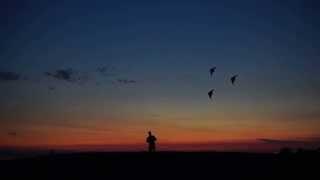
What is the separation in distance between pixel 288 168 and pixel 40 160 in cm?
1767

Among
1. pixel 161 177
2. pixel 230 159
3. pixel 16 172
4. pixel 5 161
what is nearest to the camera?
pixel 161 177

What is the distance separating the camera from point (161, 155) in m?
38.0

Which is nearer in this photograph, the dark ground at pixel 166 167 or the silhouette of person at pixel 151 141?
the dark ground at pixel 166 167

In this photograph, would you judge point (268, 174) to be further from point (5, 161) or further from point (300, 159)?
point (5, 161)

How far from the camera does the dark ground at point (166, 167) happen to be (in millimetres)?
31094

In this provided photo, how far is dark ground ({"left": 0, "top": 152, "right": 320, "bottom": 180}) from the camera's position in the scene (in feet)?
102

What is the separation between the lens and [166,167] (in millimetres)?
33250

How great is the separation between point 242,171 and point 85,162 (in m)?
10.7

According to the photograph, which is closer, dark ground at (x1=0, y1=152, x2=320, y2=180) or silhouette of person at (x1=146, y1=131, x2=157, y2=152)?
dark ground at (x1=0, y1=152, x2=320, y2=180)

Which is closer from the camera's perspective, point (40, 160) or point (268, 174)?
point (268, 174)

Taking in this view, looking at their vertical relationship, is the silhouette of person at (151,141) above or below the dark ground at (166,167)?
above

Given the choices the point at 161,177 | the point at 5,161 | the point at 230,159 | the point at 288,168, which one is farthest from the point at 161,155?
the point at 5,161

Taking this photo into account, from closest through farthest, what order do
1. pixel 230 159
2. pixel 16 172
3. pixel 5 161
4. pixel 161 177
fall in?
1. pixel 161 177
2. pixel 16 172
3. pixel 230 159
4. pixel 5 161

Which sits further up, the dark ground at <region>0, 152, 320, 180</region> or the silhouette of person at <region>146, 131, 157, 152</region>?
the silhouette of person at <region>146, 131, 157, 152</region>
